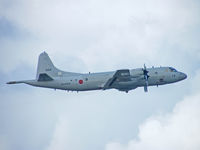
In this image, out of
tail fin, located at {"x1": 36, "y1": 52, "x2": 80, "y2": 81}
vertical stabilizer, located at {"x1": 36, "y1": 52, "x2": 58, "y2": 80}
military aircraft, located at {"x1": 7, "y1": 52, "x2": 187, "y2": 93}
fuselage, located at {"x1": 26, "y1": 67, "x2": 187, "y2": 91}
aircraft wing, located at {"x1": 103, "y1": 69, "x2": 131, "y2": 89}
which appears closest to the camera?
aircraft wing, located at {"x1": 103, "y1": 69, "x2": 131, "y2": 89}

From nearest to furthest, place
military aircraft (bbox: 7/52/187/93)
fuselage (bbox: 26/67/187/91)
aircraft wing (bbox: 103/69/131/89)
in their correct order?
aircraft wing (bbox: 103/69/131/89), military aircraft (bbox: 7/52/187/93), fuselage (bbox: 26/67/187/91)

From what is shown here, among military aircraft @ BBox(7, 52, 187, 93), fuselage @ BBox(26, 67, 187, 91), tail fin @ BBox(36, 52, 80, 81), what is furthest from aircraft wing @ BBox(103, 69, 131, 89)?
tail fin @ BBox(36, 52, 80, 81)

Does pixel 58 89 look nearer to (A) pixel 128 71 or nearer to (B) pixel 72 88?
(B) pixel 72 88

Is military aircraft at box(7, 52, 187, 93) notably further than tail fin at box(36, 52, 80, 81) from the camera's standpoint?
No

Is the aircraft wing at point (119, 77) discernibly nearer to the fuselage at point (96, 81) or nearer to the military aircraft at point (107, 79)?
the military aircraft at point (107, 79)

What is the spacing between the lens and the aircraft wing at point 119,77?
51.3 m

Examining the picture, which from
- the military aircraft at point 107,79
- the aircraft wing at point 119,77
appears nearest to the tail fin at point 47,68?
the military aircraft at point 107,79

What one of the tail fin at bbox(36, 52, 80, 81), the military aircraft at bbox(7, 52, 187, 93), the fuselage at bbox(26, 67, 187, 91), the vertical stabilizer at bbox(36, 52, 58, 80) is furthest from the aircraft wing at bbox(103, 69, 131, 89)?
the vertical stabilizer at bbox(36, 52, 58, 80)

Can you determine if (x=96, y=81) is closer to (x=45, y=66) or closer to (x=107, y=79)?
(x=107, y=79)

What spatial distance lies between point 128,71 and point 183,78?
11.3m

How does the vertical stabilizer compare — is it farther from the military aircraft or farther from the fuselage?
the fuselage

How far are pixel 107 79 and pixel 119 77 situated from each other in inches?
103

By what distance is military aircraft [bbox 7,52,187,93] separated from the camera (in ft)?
174

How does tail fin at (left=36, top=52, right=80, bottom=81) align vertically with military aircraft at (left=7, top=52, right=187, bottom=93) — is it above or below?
above
